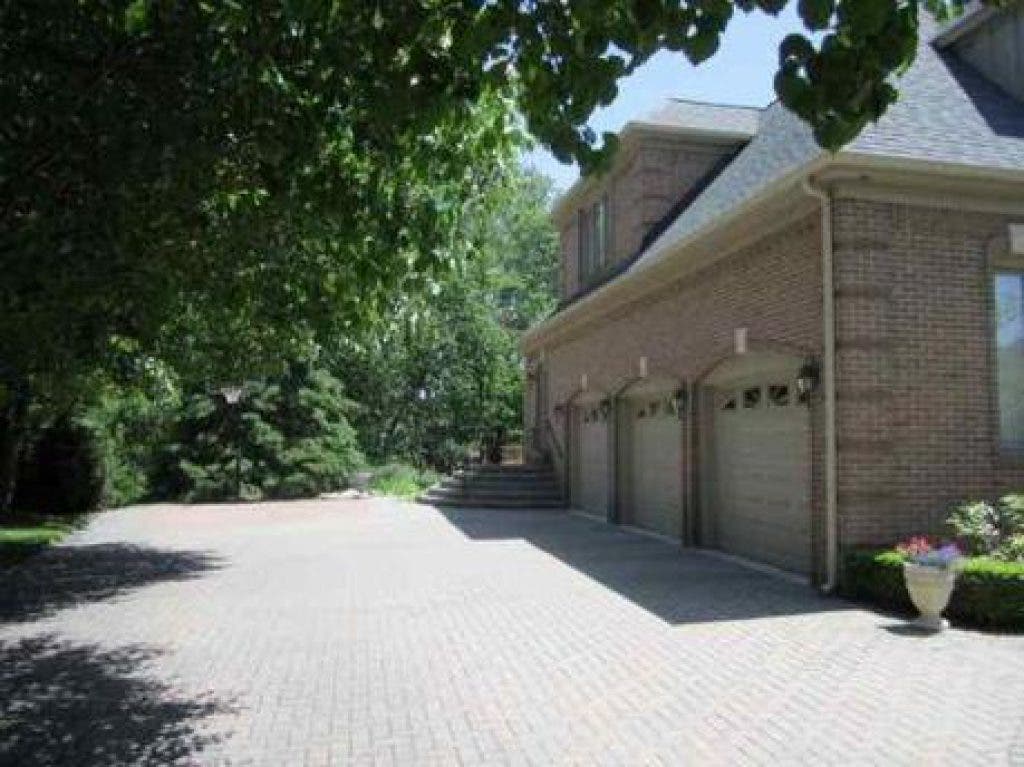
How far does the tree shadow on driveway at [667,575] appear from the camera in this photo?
10219 millimetres

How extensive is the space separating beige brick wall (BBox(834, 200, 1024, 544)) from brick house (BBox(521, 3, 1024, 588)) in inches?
0.8

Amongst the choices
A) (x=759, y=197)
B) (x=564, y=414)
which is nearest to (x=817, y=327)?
(x=759, y=197)

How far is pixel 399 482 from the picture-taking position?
1264 inches

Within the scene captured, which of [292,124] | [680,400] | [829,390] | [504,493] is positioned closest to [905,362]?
[829,390]

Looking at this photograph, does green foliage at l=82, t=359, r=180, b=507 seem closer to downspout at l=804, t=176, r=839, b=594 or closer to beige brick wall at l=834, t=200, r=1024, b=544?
downspout at l=804, t=176, r=839, b=594

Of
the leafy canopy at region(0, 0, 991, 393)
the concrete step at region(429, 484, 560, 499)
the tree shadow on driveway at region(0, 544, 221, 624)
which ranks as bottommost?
the tree shadow on driveway at region(0, 544, 221, 624)

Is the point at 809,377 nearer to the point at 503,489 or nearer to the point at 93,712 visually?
the point at 93,712

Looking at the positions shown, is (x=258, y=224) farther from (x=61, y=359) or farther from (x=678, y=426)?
(x=678, y=426)

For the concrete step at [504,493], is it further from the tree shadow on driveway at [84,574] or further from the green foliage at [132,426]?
the tree shadow on driveway at [84,574]

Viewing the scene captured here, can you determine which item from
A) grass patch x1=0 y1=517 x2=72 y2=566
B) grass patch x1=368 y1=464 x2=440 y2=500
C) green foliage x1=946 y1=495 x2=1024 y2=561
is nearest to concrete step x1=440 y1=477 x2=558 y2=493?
grass patch x1=368 y1=464 x2=440 y2=500

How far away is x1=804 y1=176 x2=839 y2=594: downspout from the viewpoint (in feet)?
36.2

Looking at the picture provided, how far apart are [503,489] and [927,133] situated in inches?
593

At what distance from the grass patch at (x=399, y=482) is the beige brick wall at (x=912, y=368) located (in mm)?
19319

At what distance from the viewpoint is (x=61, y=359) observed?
10.4 m
